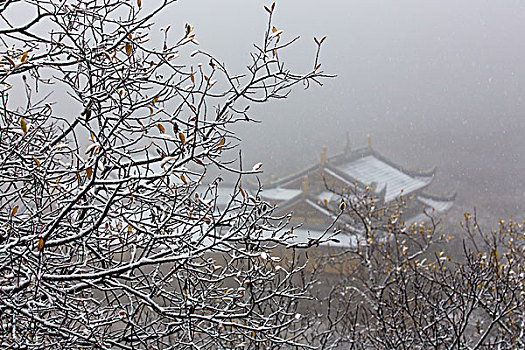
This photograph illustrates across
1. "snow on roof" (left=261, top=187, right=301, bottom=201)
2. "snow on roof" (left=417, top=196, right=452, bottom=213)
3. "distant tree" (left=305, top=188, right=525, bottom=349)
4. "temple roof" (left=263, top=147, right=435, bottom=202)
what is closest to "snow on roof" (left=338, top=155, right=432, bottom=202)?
"temple roof" (left=263, top=147, right=435, bottom=202)

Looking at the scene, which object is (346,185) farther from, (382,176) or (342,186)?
(382,176)

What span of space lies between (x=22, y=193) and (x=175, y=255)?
106 cm

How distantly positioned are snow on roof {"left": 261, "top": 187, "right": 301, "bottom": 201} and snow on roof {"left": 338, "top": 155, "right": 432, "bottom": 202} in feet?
5.95

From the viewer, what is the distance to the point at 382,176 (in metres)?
17.0

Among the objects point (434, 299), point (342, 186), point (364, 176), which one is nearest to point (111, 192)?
point (434, 299)

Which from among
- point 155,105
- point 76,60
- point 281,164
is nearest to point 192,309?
point 155,105

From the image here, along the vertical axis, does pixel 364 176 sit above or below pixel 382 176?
above

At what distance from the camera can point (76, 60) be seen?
2789mm

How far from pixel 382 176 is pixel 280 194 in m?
4.08

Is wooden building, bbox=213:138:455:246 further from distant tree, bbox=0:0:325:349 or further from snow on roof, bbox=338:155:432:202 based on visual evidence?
distant tree, bbox=0:0:325:349

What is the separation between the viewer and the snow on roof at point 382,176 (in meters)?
15.9

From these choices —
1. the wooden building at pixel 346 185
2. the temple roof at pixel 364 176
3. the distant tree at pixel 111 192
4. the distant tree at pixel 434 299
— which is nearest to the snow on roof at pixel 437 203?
the wooden building at pixel 346 185

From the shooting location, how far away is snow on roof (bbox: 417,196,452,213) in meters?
17.3

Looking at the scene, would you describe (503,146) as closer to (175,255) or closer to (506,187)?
(506,187)
